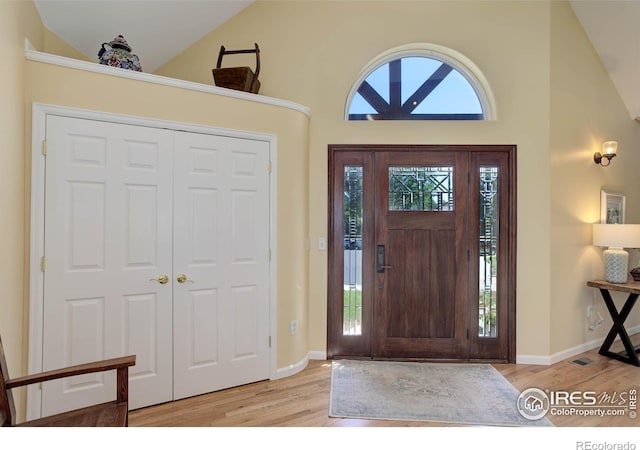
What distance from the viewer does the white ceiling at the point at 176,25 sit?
2.35 m

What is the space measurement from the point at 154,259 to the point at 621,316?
4.10m

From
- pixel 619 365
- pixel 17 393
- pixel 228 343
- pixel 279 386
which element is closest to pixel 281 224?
pixel 228 343

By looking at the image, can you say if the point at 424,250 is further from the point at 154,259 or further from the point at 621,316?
the point at 154,259

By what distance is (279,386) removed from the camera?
260 centimetres

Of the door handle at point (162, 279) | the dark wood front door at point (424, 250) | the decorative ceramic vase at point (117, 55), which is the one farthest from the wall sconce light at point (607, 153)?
the decorative ceramic vase at point (117, 55)

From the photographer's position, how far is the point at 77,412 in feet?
4.90

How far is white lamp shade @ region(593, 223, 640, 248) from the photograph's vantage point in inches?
118

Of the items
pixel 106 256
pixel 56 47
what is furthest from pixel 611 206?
pixel 56 47

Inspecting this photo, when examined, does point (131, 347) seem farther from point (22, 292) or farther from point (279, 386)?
point (279, 386)

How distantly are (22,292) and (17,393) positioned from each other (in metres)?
0.57

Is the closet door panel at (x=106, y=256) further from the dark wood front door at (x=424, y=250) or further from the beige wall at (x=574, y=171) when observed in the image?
the beige wall at (x=574, y=171)

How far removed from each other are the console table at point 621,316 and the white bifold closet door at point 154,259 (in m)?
3.18
